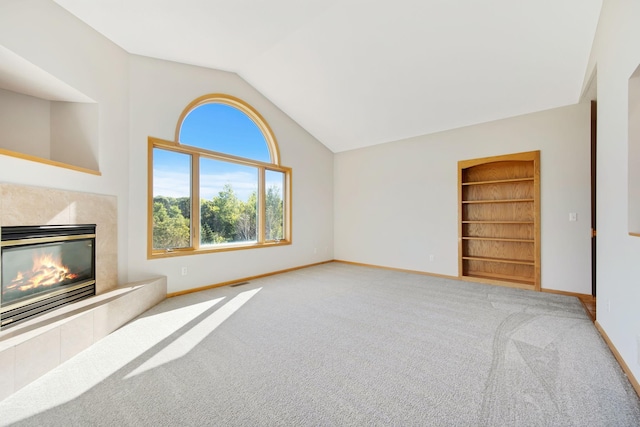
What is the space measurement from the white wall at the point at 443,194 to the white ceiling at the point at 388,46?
0.34 m

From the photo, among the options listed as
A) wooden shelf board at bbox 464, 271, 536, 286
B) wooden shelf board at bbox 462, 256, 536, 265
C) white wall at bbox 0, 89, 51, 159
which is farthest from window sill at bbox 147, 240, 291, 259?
wooden shelf board at bbox 464, 271, 536, 286

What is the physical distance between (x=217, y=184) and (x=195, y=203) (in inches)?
19.8

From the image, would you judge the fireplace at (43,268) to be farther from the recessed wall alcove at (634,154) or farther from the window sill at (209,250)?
the recessed wall alcove at (634,154)

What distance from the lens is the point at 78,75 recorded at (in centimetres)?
280

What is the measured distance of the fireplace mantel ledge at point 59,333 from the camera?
1.71 metres

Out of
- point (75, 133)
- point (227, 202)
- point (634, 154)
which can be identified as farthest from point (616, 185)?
point (75, 133)

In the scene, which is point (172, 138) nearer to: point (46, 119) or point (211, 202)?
point (211, 202)

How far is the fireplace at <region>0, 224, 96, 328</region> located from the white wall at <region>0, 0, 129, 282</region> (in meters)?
0.42

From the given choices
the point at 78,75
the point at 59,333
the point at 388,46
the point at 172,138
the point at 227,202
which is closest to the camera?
the point at 59,333

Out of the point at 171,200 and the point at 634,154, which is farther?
the point at 171,200

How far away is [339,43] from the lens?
3.46 m

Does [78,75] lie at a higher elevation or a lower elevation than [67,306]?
higher

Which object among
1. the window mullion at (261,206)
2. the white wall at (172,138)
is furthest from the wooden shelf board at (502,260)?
the window mullion at (261,206)

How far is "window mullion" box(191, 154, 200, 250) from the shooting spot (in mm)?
4043
